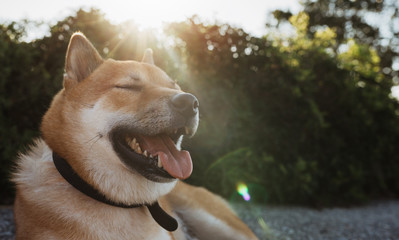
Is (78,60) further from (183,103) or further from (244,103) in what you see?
(244,103)

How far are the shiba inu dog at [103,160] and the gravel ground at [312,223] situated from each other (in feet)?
6.67

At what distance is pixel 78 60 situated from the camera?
7.71ft

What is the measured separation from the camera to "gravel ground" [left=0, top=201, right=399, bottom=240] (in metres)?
4.61

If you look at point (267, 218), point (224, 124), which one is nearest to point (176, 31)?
point (224, 124)

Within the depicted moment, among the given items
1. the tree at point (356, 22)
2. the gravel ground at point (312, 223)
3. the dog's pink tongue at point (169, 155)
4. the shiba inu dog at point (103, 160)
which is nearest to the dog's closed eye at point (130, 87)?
the shiba inu dog at point (103, 160)

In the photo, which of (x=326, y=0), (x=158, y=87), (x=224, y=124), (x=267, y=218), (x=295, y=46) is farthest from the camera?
(x=326, y=0)

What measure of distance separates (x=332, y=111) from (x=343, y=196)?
199cm

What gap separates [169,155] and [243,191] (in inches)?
172

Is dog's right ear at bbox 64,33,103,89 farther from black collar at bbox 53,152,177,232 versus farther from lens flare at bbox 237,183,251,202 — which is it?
lens flare at bbox 237,183,251,202

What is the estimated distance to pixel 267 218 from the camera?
5430mm

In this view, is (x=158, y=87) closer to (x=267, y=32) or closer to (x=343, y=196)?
(x=267, y=32)

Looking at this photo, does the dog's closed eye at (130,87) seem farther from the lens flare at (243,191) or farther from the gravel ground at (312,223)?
the lens flare at (243,191)

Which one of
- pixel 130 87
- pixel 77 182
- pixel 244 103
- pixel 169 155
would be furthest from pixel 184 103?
pixel 244 103

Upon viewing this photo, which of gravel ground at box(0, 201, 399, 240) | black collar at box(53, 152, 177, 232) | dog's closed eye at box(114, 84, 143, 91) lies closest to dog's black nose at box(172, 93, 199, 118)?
dog's closed eye at box(114, 84, 143, 91)
